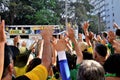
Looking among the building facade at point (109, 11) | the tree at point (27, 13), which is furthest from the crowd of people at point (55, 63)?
the building facade at point (109, 11)

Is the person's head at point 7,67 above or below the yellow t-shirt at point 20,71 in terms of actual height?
above

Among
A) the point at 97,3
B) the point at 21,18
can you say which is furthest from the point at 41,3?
the point at 97,3

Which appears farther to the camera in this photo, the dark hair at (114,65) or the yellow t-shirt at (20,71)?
the yellow t-shirt at (20,71)

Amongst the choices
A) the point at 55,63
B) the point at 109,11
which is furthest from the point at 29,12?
the point at 109,11

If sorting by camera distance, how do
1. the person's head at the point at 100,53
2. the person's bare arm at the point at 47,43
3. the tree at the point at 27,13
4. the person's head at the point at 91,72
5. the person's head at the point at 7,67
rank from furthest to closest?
the tree at the point at 27,13
the person's head at the point at 100,53
the person's bare arm at the point at 47,43
the person's head at the point at 7,67
the person's head at the point at 91,72

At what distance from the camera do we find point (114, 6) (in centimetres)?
11300

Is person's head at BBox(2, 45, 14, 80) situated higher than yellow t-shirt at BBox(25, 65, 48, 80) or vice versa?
person's head at BBox(2, 45, 14, 80)

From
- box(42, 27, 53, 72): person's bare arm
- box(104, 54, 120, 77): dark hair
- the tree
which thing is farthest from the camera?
the tree

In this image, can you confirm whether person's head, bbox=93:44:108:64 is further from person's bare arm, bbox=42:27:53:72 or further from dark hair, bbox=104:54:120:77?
person's bare arm, bbox=42:27:53:72

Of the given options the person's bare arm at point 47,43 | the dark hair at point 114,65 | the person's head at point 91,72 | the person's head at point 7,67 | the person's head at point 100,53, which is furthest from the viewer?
the person's head at point 100,53

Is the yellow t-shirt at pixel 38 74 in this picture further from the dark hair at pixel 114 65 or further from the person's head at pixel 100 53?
the person's head at pixel 100 53

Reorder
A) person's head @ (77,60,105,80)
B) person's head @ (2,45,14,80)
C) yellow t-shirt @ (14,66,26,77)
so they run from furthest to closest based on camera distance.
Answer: yellow t-shirt @ (14,66,26,77) → person's head @ (2,45,14,80) → person's head @ (77,60,105,80)

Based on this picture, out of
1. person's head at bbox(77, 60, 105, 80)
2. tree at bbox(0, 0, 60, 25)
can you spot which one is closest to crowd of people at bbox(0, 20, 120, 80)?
person's head at bbox(77, 60, 105, 80)

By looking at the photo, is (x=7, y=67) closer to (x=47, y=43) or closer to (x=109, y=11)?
(x=47, y=43)
